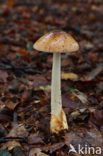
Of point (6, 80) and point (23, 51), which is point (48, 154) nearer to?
point (6, 80)

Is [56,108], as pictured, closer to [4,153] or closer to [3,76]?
[4,153]

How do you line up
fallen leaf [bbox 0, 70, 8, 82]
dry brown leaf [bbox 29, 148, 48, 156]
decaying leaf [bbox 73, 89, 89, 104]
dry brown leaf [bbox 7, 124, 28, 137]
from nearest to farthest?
dry brown leaf [bbox 29, 148, 48, 156] → dry brown leaf [bbox 7, 124, 28, 137] → decaying leaf [bbox 73, 89, 89, 104] → fallen leaf [bbox 0, 70, 8, 82]

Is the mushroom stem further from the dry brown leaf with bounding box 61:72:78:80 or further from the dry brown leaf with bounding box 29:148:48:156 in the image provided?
the dry brown leaf with bounding box 61:72:78:80

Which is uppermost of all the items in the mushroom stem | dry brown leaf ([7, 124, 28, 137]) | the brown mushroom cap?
the brown mushroom cap

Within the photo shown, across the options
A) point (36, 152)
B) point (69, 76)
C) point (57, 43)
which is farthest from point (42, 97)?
point (57, 43)

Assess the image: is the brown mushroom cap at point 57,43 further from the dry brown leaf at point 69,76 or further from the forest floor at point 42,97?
the dry brown leaf at point 69,76

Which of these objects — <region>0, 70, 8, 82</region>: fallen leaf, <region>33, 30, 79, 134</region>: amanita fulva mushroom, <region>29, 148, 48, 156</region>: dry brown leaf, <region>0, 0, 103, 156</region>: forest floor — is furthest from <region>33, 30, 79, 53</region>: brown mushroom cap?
<region>0, 70, 8, 82</region>: fallen leaf

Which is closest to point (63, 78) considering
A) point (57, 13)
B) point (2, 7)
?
point (57, 13)

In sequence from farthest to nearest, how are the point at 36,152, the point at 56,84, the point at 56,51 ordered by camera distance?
1. the point at 56,84
2. the point at 36,152
3. the point at 56,51
